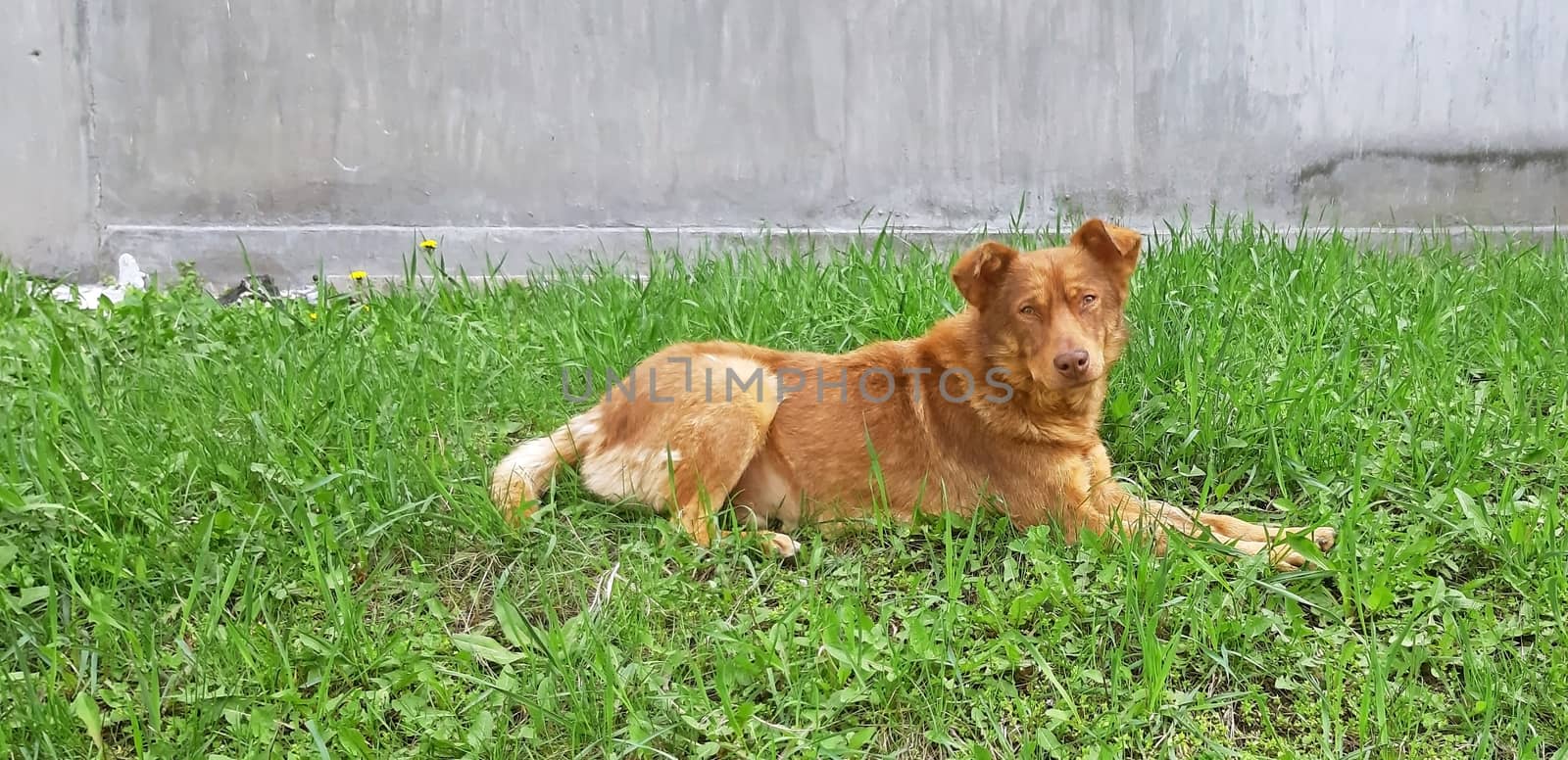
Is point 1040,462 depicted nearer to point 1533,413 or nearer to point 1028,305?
point 1028,305

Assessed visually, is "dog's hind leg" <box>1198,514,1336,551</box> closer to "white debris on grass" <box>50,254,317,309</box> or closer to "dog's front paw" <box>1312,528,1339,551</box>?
"dog's front paw" <box>1312,528,1339,551</box>

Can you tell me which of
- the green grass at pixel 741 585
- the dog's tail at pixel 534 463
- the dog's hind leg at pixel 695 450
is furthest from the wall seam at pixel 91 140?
the dog's hind leg at pixel 695 450

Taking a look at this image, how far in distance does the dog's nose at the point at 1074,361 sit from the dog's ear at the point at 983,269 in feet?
1.03

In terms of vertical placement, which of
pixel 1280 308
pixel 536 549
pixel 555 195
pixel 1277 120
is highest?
pixel 1277 120

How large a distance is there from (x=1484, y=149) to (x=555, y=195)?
5.81 meters

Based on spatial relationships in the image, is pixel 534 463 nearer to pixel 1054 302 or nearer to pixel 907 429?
pixel 907 429

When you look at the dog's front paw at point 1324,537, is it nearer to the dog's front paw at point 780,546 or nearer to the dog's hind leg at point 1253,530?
the dog's hind leg at point 1253,530

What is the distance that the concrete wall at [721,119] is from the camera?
5.41 meters

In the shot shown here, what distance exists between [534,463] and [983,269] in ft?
4.64

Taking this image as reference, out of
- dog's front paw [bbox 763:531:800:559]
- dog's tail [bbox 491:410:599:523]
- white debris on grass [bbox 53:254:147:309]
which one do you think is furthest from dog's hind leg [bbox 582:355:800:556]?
white debris on grass [bbox 53:254:147:309]

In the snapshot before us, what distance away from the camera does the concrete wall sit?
5406mm

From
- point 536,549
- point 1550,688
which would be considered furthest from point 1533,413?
point 536,549

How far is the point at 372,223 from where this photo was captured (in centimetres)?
570

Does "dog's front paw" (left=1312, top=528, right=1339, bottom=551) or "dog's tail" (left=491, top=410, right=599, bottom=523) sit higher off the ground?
"dog's tail" (left=491, top=410, right=599, bottom=523)
